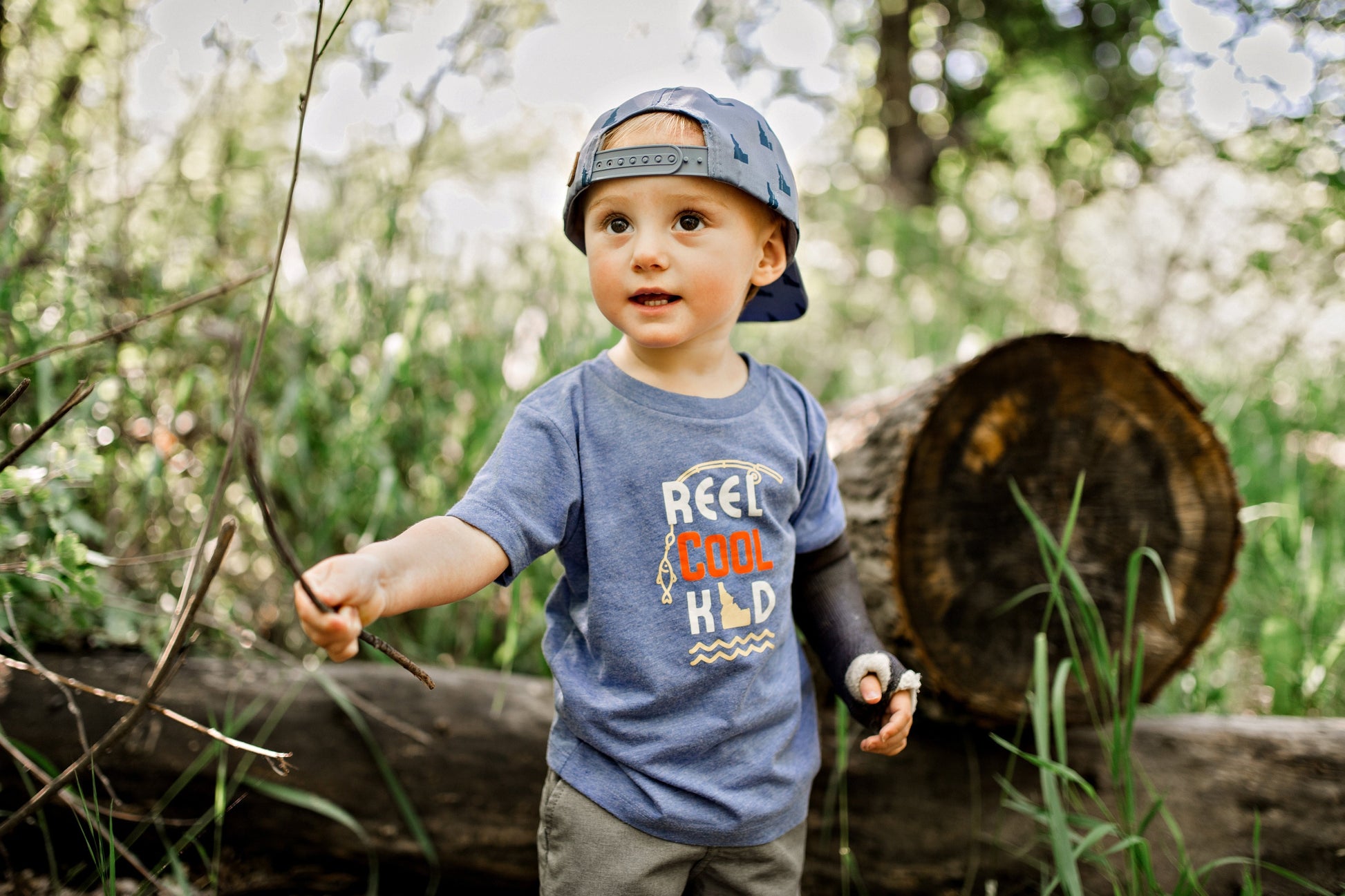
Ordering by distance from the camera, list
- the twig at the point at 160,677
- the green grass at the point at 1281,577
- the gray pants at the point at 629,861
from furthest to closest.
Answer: the green grass at the point at 1281,577, the gray pants at the point at 629,861, the twig at the point at 160,677

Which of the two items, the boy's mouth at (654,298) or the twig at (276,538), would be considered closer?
the twig at (276,538)

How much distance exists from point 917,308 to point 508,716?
4521 millimetres

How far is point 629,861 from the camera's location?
1159 millimetres

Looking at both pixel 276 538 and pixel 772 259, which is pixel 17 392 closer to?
pixel 276 538

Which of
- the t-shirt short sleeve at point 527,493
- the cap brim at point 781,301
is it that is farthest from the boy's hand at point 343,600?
the cap brim at point 781,301

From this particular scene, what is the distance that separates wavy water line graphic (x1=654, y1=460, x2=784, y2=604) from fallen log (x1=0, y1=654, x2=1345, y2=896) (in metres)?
0.74

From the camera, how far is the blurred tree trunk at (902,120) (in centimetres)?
776

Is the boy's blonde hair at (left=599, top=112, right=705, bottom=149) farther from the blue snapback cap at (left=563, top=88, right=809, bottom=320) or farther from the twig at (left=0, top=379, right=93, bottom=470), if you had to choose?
the twig at (left=0, top=379, right=93, bottom=470)

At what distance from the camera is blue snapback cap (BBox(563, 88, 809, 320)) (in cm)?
112

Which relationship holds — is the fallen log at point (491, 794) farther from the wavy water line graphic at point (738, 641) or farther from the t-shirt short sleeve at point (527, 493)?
the t-shirt short sleeve at point (527, 493)

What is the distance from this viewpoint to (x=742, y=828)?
1195mm

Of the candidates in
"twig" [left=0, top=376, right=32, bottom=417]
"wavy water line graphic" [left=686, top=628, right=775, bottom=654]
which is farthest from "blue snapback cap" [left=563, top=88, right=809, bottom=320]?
"twig" [left=0, top=376, right=32, bottom=417]

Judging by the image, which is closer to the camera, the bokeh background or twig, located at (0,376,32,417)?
twig, located at (0,376,32,417)

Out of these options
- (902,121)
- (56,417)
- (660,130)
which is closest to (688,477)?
(660,130)
